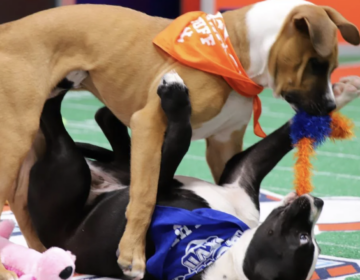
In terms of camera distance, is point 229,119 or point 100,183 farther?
point 100,183

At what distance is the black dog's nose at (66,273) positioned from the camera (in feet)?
6.22

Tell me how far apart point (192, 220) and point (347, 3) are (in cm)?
557

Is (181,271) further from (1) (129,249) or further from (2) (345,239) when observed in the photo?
(2) (345,239)

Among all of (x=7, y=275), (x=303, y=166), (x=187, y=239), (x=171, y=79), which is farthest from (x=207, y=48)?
(x=7, y=275)

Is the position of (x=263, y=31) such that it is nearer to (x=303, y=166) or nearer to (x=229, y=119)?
(x=229, y=119)

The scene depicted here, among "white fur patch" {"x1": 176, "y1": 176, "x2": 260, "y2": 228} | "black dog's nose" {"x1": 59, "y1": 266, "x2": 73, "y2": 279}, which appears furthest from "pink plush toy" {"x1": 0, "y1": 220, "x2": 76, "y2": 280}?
"white fur patch" {"x1": 176, "y1": 176, "x2": 260, "y2": 228}

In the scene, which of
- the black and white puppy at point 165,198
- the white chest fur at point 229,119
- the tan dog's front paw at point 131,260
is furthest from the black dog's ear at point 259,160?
the tan dog's front paw at point 131,260

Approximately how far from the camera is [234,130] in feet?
7.54

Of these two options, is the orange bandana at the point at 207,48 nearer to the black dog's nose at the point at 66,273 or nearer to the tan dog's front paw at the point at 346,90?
the tan dog's front paw at the point at 346,90

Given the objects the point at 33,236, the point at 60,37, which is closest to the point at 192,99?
the point at 60,37

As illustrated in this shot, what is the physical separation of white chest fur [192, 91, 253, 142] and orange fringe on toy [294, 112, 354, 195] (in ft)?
0.69

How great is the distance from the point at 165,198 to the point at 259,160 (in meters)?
0.36

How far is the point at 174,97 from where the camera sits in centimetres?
198

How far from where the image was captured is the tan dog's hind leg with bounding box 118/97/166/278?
1.94 m
